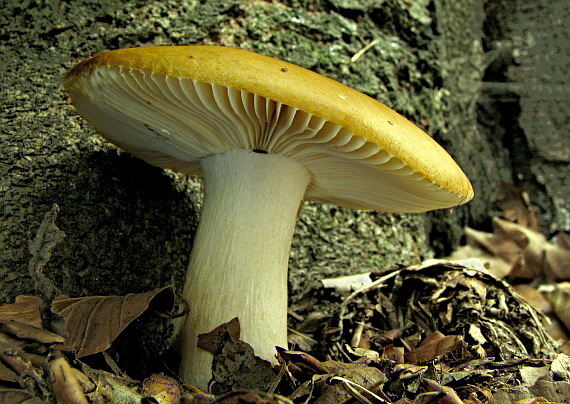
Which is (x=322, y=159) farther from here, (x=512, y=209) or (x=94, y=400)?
(x=512, y=209)

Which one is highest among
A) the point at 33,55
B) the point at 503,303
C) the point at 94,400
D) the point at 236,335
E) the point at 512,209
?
the point at 512,209

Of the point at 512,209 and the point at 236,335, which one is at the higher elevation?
the point at 512,209

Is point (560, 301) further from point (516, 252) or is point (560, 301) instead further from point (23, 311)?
point (23, 311)

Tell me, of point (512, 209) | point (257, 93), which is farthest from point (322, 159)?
point (512, 209)

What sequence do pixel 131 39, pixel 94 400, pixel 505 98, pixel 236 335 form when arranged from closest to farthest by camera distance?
pixel 94 400, pixel 236 335, pixel 131 39, pixel 505 98

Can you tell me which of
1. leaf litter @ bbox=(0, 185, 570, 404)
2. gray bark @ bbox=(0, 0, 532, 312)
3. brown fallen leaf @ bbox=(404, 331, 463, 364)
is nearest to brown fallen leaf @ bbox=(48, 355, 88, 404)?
leaf litter @ bbox=(0, 185, 570, 404)

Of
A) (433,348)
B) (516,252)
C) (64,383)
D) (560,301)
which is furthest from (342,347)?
(516,252)

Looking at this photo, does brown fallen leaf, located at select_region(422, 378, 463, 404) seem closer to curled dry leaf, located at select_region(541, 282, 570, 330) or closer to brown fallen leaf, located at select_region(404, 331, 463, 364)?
brown fallen leaf, located at select_region(404, 331, 463, 364)
